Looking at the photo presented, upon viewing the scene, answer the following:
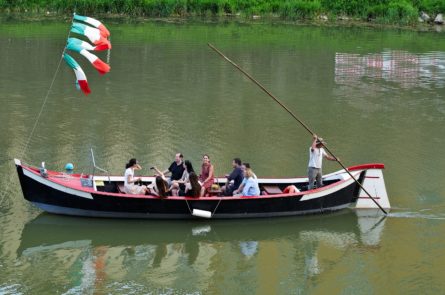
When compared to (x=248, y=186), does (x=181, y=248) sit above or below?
below

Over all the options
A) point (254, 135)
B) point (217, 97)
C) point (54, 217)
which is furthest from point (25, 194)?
point (217, 97)

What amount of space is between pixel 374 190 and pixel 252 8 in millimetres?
40475

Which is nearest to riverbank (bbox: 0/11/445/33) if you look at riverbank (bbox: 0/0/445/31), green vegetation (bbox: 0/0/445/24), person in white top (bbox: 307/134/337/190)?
riverbank (bbox: 0/0/445/31)

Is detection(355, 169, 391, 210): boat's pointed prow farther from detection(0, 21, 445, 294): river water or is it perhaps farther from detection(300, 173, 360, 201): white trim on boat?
detection(300, 173, 360, 201): white trim on boat

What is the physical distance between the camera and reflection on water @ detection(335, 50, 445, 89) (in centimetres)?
3434

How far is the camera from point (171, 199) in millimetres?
16047

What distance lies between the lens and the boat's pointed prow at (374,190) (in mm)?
17281

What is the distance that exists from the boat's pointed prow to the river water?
365 millimetres

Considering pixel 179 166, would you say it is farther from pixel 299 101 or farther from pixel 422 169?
pixel 299 101

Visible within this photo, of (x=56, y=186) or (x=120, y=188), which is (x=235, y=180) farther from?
(x=56, y=186)

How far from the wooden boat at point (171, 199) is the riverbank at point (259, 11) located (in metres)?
37.4

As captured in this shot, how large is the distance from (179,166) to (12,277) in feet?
15.0

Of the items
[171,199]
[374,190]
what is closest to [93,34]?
[171,199]

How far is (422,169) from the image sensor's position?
2069 centimetres
